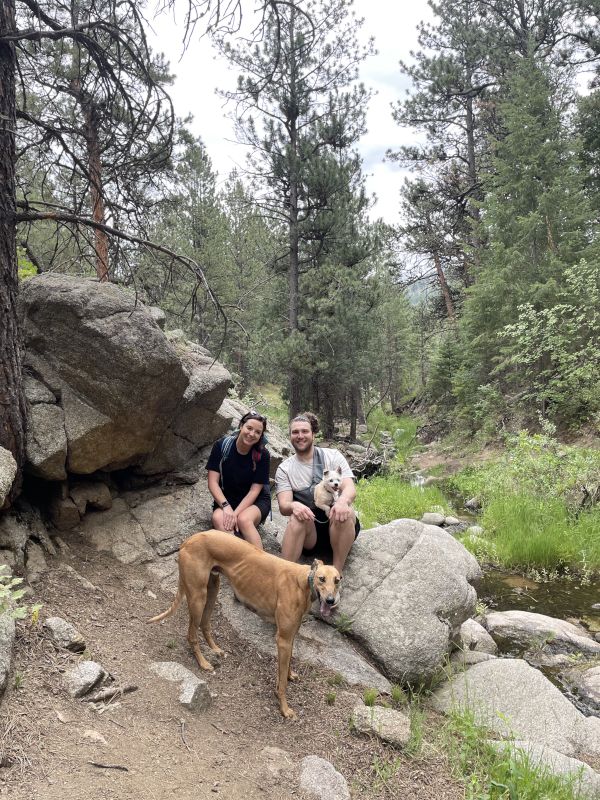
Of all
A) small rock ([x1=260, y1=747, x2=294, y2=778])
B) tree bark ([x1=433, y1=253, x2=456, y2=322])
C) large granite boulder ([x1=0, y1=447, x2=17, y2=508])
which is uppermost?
tree bark ([x1=433, y1=253, x2=456, y2=322])

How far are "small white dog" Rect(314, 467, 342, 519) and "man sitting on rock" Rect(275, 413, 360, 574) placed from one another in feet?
0.20

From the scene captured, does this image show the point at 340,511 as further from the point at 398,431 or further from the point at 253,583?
the point at 398,431

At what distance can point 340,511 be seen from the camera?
4.48 metres

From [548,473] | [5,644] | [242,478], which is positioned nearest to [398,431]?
[548,473]

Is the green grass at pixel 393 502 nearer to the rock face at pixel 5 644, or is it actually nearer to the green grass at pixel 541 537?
the green grass at pixel 541 537

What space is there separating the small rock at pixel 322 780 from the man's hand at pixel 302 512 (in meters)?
1.77

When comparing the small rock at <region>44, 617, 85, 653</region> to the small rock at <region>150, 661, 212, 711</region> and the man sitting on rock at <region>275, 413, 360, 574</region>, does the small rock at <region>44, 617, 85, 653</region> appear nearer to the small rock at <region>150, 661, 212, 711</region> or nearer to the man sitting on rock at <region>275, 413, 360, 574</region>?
the small rock at <region>150, 661, 212, 711</region>

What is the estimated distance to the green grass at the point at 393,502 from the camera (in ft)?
33.1

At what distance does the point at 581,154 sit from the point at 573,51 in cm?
331

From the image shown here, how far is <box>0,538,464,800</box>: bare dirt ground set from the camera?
2.55 metres

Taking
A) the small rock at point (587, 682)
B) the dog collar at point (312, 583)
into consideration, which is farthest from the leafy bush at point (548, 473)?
the dog collar at point (312, 583)

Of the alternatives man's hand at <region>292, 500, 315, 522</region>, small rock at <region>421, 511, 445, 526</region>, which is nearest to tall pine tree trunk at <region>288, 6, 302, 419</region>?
small rock at <region>421, 511, 445, 526</region>

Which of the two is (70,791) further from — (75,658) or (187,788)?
(75,658)

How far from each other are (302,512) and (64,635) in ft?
6.58
